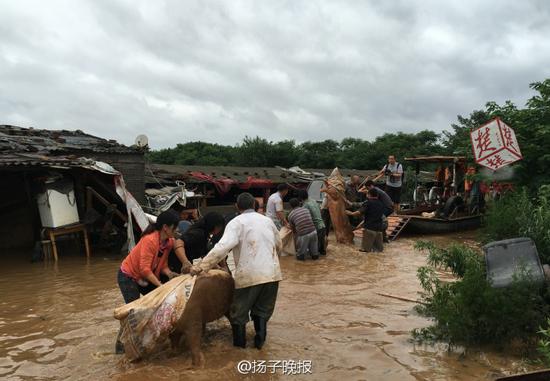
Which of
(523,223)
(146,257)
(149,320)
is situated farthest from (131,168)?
(523,223)

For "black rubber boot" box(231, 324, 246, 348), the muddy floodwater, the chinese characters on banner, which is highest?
the chinese characters on banner

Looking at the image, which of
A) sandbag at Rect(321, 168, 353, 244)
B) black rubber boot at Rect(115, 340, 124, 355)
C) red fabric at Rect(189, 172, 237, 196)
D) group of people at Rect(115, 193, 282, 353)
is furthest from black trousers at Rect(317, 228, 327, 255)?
red fabric at Rect(189, 172, 237, 196)

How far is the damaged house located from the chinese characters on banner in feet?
25.3

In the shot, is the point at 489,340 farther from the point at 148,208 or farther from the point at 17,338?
the point at 148,208

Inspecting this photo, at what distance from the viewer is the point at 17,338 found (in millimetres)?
5266

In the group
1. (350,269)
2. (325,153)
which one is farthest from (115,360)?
(325,153)

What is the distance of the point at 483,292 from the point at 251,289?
2261 mm

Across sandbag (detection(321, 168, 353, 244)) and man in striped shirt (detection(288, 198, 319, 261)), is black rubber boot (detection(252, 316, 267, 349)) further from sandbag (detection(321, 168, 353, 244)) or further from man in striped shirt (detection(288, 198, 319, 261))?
sandbag (detection(321, 168, 353, 244))

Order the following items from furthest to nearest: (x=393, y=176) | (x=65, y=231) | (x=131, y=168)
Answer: (x=393, y=176) → (x=131, y=168) → (x=65, y=231)

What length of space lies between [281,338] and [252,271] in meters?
1.02

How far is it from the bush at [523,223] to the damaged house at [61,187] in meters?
7.92

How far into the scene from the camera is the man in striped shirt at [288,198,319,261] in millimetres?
9727

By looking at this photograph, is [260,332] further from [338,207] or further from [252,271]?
[338,207]

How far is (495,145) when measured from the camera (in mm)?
7883
